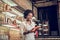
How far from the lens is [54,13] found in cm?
612

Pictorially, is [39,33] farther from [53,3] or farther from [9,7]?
[9,7]

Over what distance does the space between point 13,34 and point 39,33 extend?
2691mm

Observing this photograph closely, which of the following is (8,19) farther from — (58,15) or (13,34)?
(58,15)

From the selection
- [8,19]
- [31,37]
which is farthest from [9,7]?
[31,37]

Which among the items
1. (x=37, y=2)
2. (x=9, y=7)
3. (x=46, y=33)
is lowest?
(x=46, y=33)

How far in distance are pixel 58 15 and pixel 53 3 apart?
1.94ft

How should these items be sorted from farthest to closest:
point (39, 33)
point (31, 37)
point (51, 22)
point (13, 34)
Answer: point (51, 22) → point (39, 33) → point (13, 34) → point (31, 37)

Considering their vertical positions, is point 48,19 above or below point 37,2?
below

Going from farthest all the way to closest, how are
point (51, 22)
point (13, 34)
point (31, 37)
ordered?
point (51, 22)
point (13, 34)
point (31, 37)

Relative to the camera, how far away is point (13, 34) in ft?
9.97

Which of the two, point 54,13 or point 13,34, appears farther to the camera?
point 54,13

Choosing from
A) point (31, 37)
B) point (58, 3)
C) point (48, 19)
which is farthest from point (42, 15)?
point (31, 37)

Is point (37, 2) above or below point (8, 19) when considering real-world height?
above

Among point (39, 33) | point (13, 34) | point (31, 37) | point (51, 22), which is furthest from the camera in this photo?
point (51, 22)
